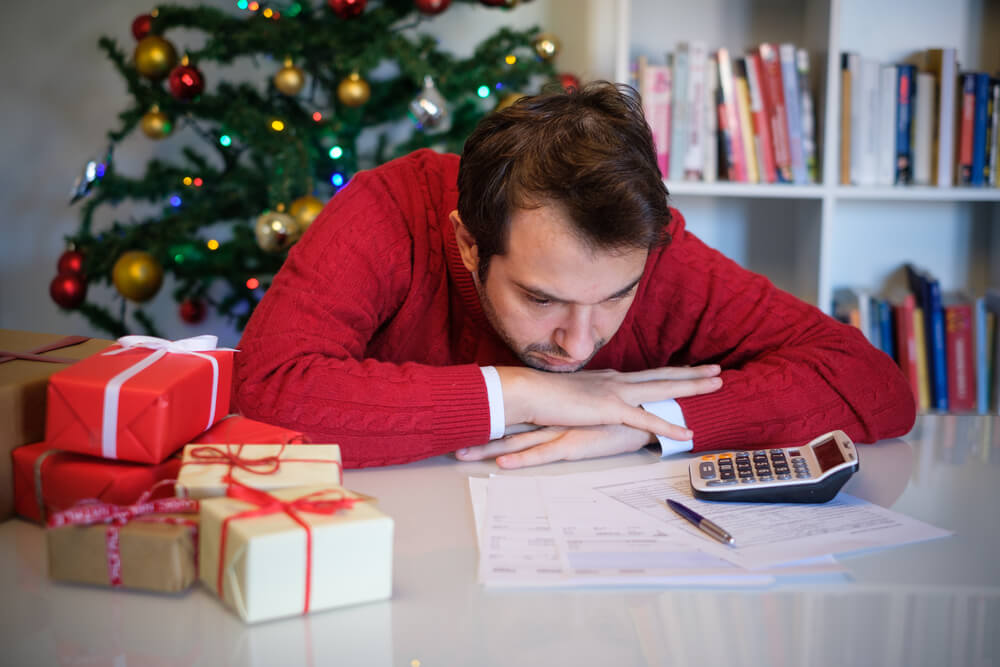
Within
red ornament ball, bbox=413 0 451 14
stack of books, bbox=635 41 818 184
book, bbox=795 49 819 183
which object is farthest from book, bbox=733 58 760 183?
red ornament ball, bbox=413 0 451 14

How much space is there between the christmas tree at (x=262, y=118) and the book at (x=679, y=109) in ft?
0.90

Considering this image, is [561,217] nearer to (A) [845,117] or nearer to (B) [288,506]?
(B) [288,506]

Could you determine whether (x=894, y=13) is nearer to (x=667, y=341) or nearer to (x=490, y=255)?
(x=667, y=341)

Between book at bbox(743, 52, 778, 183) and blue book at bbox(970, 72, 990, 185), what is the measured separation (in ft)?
1.70

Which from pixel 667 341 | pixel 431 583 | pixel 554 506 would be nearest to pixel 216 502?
pixel 431 583

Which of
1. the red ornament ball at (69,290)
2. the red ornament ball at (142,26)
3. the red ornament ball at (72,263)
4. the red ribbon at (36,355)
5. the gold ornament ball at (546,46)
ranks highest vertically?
the red ornament ball at (142,26)

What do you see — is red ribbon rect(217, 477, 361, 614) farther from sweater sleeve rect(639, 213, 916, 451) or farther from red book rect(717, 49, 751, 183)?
red book rect(717, 49, 751, 183)

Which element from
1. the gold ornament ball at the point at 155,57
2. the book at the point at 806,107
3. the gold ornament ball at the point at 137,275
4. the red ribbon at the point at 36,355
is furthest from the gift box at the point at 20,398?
the book at the point at 806,107

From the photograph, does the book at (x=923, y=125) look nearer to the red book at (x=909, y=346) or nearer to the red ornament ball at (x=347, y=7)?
the red book at (x=909, y=346)

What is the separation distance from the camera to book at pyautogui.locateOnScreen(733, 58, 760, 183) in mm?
2236

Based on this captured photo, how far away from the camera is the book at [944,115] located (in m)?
2.22

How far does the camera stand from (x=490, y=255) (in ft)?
3.64

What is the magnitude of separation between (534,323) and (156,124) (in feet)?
4.94

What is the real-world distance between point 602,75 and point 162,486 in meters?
1.94
